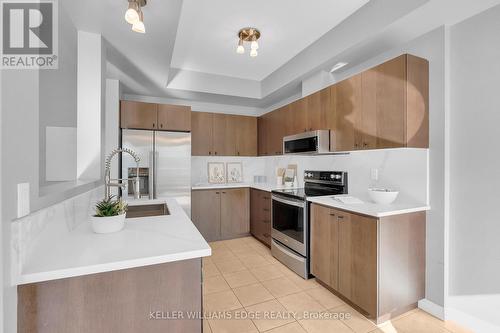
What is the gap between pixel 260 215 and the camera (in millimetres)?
3721

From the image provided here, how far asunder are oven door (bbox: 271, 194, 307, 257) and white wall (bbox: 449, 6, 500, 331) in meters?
1.29

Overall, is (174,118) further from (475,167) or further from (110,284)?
(475,167)

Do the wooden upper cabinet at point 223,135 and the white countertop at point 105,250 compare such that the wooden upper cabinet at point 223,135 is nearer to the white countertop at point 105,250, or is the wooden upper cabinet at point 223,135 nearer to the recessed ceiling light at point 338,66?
the recessed ceiling light at point 338,66

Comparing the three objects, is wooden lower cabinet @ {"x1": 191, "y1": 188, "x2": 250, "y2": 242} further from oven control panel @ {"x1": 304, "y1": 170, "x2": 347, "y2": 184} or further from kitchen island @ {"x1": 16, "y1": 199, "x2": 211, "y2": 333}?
kitchen island @ {"x1": 16, "y1": 199, "x2": 211, "y2": 333}

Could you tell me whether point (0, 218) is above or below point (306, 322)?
above

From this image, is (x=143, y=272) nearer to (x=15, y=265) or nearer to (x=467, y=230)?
(x=15, y=265)

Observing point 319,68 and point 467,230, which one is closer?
point 467,230

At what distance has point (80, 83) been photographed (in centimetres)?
205

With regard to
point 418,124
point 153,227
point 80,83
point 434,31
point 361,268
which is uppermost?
point 434,31

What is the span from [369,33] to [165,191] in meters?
3.14

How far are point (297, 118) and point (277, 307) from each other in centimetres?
231

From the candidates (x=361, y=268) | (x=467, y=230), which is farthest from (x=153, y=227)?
(x=467, y=230)

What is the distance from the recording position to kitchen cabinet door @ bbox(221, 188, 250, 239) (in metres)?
3.92

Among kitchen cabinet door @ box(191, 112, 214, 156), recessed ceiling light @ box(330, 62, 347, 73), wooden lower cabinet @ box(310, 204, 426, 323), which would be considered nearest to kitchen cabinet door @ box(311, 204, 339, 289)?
wooden lower cabinet @ box(310, 204, 426, 323)
